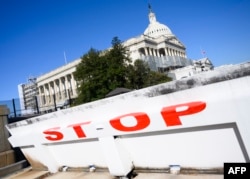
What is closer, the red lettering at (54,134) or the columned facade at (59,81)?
the red lettering at (54,134)

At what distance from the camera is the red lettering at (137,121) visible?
12.2ft

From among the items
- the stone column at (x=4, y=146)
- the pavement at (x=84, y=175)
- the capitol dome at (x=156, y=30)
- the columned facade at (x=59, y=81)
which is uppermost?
the capitol dome at (x=156, y=30)

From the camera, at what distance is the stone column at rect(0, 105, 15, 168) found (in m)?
6.90

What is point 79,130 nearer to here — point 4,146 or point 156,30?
point 4,146

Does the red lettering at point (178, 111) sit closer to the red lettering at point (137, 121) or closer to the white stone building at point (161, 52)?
the red lettering at point (137, 121)

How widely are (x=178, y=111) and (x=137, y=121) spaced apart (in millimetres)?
764

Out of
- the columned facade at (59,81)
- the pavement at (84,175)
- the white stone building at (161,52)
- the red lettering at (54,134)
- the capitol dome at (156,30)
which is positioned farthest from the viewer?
the capitol dome at (156,30)

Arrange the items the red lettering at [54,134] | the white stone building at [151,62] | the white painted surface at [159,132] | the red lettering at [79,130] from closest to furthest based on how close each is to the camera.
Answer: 1. the white painted surface at [159,132]
2. the red lettering at [79,130]
3. the red lettering at [54,134]
4. the white stone building at [151,62]

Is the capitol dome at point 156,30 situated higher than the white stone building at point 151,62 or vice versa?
the capitol dome at point 156,30

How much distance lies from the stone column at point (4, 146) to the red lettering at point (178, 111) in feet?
18.0

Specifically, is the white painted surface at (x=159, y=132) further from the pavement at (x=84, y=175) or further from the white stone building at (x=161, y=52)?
the white stone building at (x=161, y=52)

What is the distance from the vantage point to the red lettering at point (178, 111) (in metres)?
3.20

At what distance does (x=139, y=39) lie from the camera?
6931 centimetres

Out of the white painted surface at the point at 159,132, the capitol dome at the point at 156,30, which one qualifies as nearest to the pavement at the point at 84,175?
the white painted surface at the point at 159,132
